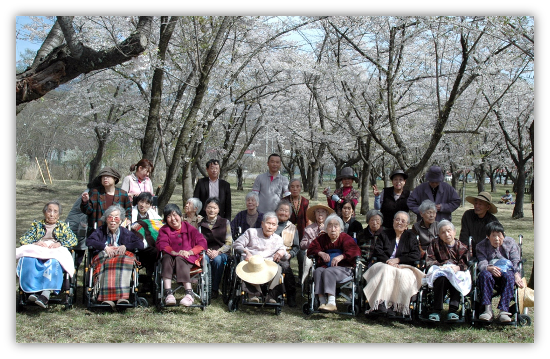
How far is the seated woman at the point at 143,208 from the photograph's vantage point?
546 cm

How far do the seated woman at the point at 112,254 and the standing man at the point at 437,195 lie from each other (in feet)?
10.5

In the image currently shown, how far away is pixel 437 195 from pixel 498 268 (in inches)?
55.7

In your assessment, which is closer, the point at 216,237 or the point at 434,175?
the point at 216,237

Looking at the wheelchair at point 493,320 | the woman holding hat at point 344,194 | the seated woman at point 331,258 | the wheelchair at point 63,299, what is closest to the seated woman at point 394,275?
the seated woman at point 331,258

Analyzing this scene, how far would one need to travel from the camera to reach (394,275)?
4488 mm

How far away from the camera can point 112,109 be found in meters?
17.4

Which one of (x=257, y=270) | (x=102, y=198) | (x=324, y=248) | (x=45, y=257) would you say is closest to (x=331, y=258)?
(x=324, y=248)

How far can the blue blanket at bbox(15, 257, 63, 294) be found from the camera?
423 centimetres

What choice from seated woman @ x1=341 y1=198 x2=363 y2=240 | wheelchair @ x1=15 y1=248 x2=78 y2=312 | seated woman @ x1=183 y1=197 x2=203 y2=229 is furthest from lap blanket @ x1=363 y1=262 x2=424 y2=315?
wheelchair @ x1=15 y1=248 x2=78 y2=312

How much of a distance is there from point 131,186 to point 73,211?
0.84 m

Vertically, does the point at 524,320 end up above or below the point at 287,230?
below

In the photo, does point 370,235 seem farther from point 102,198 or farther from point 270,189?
point 102,198

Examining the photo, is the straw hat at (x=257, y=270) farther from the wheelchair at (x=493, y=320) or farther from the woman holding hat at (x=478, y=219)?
the woman holding hat at (x=478, y=219)
